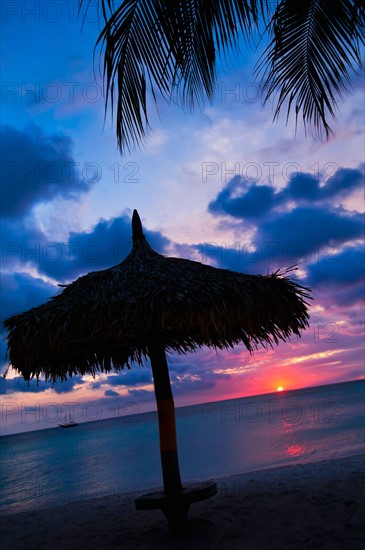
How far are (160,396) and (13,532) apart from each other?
11.7 feet

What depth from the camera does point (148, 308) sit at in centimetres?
418

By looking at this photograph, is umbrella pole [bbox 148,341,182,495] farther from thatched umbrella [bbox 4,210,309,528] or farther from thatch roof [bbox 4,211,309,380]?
thatch roof [bbox 4,211,309,380]

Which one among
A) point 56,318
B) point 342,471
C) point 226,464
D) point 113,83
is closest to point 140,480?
point 226,464

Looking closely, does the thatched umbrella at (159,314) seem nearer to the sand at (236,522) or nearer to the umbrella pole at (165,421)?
the umbrella pole at (165,421)

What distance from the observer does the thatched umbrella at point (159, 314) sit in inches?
165

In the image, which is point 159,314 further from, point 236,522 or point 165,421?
point 236,522

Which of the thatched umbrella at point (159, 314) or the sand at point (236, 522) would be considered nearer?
the thatched umbrella at point (159, 314)

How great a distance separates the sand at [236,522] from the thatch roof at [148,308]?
1916 mm

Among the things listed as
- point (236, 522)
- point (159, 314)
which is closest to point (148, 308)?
point (159, 314)

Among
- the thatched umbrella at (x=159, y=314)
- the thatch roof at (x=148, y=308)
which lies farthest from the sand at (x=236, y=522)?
the thatch roof at (x=148, y=308)

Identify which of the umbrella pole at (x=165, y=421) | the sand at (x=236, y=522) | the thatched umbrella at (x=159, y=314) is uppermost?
the thatched umbrella at (x=159, y=314)

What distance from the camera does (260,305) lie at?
4422mm

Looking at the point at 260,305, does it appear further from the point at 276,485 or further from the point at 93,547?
the point at 276,485

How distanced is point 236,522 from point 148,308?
266 centimetres
